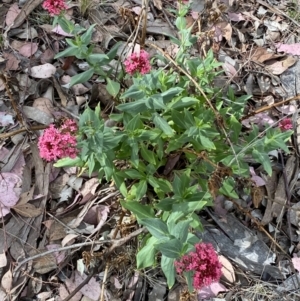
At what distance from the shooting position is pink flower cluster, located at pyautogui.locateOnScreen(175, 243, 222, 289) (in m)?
1.61

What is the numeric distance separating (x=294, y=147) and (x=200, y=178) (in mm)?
728

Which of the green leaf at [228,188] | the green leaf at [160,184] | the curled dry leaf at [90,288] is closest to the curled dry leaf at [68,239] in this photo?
the curled dry leaf at [90,288]

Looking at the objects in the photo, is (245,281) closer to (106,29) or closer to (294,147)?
(294,147)

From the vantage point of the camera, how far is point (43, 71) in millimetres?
2664

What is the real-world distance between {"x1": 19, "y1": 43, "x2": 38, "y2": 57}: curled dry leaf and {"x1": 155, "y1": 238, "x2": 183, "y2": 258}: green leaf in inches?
60.5

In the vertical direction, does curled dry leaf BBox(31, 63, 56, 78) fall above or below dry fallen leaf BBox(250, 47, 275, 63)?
above

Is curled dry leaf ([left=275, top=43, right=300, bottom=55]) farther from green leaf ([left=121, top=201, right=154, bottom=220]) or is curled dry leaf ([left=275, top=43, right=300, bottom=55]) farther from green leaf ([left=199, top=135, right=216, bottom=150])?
green leaf ([left=121, top=201, right=154, bottom=220])

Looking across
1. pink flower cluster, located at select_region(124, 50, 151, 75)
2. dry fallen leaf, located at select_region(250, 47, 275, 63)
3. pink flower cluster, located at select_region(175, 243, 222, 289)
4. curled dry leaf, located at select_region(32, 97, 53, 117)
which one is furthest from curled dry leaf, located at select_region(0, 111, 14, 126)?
dry fallen leaf, located at select_region(250, 47, 275, 63)

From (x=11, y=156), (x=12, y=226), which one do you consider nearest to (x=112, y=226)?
(x=12, y=226)

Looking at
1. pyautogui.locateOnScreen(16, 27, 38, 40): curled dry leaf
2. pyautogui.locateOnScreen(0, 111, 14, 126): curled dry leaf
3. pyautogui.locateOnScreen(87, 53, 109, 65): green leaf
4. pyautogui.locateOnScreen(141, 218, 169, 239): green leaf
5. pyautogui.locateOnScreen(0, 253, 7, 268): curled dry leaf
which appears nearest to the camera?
pyautogui.locateOnScreen(141, 218, 169, 239): green leaf

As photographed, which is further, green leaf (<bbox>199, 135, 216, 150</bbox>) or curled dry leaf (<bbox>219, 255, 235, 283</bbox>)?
curled dry leaf (<bbox>219, 255, 235, 283</bbox>)

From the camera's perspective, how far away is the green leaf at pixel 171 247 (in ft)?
5.44

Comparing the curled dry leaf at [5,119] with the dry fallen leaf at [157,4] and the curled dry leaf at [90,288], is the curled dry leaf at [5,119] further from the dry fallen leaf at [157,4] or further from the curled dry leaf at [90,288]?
the dry fallen leaf at [157,4]

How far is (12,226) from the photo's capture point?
91.3 inches
